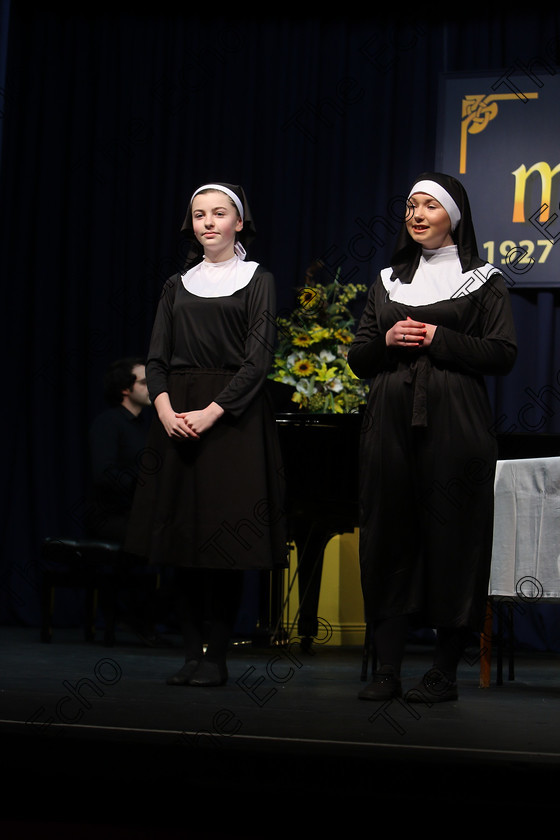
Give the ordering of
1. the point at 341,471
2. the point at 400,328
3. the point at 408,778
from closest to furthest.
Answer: the point at 408,778 < the point at 400,328 < the point at 341,471

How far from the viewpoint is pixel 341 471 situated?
4.30 metres

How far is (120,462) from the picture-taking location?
527 centimetres

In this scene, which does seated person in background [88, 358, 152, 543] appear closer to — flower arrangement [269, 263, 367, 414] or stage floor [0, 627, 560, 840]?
flower arrangement [269, 263, 367, 414]

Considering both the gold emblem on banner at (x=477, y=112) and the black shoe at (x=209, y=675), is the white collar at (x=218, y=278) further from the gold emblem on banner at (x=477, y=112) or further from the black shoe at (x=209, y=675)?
the gold emblem on banner at (x=477, y=112)

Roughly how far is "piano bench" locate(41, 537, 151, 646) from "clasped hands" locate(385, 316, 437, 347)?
244 centimetres

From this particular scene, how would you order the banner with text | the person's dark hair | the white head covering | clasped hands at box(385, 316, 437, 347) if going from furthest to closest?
1. the banner with text
2. the person's dark hair
3. the white head covering
4. clasped hands at box(385, 316, 437, 347)

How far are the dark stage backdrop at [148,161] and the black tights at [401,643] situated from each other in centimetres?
324

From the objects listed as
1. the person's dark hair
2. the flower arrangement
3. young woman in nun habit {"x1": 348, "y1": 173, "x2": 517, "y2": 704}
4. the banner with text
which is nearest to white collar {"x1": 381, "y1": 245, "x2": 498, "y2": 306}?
young woman in nun habit {"x1": 348, "y1": 173, "x2": 517, "y2": 704}

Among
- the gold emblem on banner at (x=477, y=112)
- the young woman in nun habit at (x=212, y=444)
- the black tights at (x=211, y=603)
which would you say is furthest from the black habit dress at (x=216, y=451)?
the gold emblem on banner at (x=477, y=112)

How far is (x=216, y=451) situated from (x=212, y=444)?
0.02 meters

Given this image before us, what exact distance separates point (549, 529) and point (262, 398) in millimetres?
994

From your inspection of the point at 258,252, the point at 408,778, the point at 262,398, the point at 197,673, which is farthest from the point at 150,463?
the point at 258,252

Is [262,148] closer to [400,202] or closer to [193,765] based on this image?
[400,202]

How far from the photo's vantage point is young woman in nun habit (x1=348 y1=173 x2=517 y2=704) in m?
3.00
